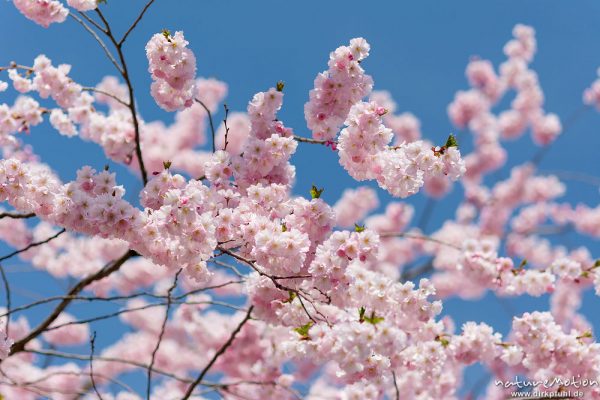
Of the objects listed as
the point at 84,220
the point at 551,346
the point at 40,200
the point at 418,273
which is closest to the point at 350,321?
the point at 84,220

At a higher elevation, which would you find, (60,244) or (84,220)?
(60,244)

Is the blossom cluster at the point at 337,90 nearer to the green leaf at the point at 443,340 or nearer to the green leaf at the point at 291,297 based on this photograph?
the green leaf at the point at 291,297

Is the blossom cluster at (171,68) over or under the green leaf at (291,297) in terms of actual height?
over

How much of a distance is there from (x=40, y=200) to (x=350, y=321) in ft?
6.75

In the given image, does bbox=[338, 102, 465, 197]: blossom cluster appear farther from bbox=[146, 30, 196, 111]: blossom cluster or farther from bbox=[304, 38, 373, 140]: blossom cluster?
bbox=[146, 30, 196, 111]: blossom cluster

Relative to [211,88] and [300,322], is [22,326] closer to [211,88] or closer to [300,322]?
[211,88]

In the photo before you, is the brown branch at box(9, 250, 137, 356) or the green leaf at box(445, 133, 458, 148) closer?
the green leaf at box(445, 133, 458, 148)

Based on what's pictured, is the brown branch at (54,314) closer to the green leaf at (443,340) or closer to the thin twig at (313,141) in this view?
the thin twig at (313,141)

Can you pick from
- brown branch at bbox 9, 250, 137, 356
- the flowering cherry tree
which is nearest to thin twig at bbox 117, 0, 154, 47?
the flowering cherry tree

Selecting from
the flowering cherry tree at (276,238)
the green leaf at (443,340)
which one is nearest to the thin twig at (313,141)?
the flowering cherry tree at (276,238)

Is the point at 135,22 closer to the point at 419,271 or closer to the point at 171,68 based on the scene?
the point at 171,68

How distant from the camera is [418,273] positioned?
854 cm

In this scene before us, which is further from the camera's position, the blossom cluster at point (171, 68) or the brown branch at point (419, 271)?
the brown branch at point (419, 271)

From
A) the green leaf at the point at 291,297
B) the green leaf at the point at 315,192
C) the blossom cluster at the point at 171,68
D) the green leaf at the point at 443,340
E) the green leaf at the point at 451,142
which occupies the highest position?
the blossom cluster at the point at 171,68
